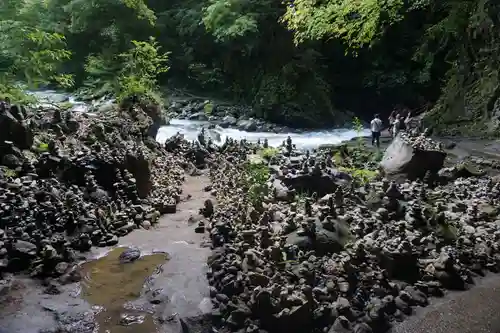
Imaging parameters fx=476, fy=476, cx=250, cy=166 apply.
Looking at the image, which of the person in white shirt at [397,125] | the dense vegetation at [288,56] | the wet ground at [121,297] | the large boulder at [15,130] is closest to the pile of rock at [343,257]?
the wet ground at [121,297]

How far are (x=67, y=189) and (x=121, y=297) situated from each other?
2687mm

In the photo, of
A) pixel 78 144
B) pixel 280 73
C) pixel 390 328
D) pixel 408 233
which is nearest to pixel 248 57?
pixel 280 73

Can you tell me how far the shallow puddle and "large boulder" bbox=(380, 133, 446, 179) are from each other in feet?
17.9

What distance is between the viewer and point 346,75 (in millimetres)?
21438

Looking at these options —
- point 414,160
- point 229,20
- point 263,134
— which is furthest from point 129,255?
point 229,20

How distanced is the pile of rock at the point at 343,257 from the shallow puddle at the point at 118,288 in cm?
79

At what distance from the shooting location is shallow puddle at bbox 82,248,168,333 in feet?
15.3

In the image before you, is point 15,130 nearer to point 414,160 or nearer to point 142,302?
point 142,302

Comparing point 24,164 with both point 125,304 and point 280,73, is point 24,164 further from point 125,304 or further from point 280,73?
point 280,73

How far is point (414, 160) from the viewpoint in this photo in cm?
961

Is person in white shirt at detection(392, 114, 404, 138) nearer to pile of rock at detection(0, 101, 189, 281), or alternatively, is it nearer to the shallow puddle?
pile of rock at detection(0, 101, 189, 281)

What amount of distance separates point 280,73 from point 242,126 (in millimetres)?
3445

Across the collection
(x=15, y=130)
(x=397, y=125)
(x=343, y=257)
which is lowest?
(x=343, y=257)

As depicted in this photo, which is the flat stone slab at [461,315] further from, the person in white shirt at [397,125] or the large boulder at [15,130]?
the person in white shirt at [397,125]
